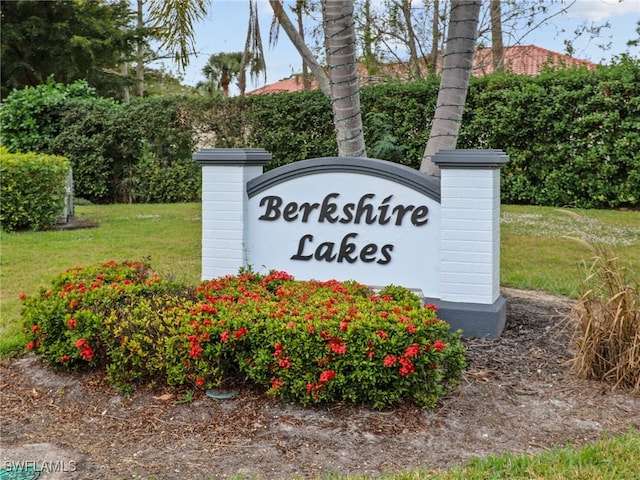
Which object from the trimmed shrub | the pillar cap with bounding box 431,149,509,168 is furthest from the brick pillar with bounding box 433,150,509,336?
the trimmed shrub

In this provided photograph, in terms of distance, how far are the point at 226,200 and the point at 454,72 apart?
2.22 m

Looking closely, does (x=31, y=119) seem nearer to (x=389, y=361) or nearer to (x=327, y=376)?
(x=327, y=376)

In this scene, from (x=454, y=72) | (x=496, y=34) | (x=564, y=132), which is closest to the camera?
(x=454, y=72)

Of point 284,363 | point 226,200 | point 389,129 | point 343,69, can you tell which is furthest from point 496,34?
point 284,363

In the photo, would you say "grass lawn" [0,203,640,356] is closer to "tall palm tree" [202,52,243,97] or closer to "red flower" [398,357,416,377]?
"red flower" [398,357,416,377]

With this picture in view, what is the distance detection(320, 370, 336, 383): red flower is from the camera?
3.42 meters

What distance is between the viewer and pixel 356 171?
5.06 m

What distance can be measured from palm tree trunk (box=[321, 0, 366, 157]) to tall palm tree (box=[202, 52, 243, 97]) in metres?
21.3

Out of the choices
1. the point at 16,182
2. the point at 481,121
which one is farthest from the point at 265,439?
the point at 481,121

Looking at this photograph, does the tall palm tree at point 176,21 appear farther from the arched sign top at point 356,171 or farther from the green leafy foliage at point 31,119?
the green leafy foliage at point 31,119

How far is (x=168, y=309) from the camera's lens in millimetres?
4043

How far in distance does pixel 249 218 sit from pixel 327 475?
292 cm

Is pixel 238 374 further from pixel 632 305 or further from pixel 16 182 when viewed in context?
pixel 16 182

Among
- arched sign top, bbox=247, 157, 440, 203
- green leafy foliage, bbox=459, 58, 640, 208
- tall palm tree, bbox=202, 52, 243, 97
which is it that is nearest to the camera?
arched sign top, bbox=247, 157, 440, 203
